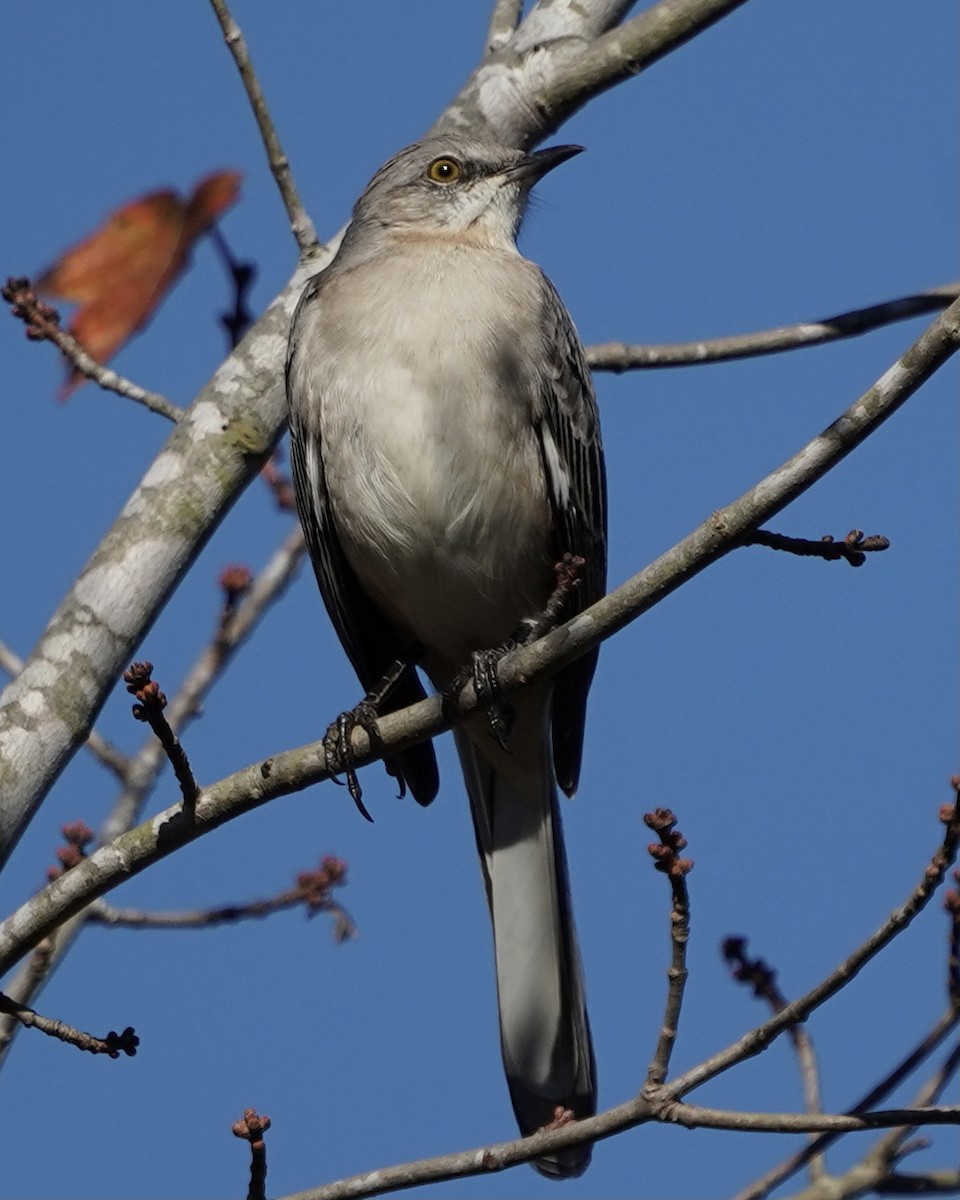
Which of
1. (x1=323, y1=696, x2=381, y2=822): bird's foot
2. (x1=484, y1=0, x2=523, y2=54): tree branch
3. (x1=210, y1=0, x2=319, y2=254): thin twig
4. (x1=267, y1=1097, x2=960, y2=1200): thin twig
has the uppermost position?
(x1=484, y1=0, x2=523, y2=54): tree branch

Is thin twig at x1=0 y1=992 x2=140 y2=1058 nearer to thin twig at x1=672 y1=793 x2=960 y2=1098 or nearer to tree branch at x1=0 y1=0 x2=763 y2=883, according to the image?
tree branch at x1=0 y1=0 x2=763 y2=883

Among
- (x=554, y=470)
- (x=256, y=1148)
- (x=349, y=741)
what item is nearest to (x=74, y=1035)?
(x=256, y=1148)

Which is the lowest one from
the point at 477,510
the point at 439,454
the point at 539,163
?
the point at 477,510

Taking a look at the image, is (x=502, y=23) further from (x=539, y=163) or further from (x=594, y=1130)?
(x=594, y=1130)

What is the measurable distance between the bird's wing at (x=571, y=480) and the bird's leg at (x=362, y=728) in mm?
573

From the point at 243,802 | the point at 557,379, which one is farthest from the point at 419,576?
the point at 243,802

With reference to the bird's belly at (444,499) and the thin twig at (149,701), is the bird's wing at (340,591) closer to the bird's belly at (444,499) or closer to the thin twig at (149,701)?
the bird's belly at (444,499)

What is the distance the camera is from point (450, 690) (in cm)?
446

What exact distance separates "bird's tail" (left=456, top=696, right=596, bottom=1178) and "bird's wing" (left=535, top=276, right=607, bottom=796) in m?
0.09

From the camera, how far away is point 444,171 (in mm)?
5996

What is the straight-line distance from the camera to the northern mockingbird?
5074 mm

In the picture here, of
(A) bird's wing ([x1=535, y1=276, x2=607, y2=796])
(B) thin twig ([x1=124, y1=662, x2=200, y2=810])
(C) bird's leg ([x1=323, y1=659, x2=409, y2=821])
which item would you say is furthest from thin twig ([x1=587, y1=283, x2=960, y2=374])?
(B) thin twig ([x1=124, y1=662, x2=200, y2=810])

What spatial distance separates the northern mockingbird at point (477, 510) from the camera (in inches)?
200

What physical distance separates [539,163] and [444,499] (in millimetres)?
Result: 1528
